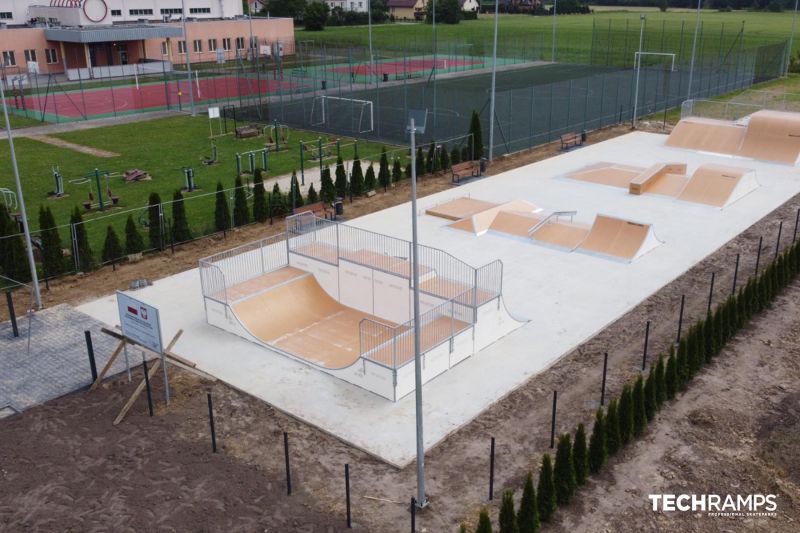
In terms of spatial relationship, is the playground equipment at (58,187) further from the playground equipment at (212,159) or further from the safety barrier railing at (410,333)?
the safety barrier railing at (410,333)

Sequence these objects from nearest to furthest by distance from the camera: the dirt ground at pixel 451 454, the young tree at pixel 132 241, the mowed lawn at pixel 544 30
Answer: the dirt ground at pixel 451 454 → the young tree at pixel 132 241 → the mowed lawn at pixel 544 30

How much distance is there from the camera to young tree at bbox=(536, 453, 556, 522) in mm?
11094

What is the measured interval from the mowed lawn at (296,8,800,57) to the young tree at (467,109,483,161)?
48.9 meters

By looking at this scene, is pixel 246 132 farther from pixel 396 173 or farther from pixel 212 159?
pixel 396 173

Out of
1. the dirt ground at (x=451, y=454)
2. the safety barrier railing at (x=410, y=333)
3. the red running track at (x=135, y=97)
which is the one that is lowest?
the dirt ground at (x=451, y=454)

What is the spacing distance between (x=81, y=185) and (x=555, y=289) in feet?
66.3

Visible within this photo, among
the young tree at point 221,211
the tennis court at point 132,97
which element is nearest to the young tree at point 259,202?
the young tree at point 221,211

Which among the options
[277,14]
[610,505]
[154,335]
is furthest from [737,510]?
[277,14]

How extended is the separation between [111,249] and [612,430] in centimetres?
1511

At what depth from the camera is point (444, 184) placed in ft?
99.0

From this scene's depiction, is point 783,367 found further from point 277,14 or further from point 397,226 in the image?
point 277,14

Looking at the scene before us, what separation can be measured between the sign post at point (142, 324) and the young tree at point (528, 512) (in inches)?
294

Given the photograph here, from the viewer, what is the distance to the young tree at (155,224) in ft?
73.3

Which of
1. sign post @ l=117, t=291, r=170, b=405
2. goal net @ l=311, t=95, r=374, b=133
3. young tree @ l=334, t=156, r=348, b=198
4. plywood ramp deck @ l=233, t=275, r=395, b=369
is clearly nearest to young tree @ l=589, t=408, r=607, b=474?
plywood ramp deck @ l=233, t=275, r=395, b=369
